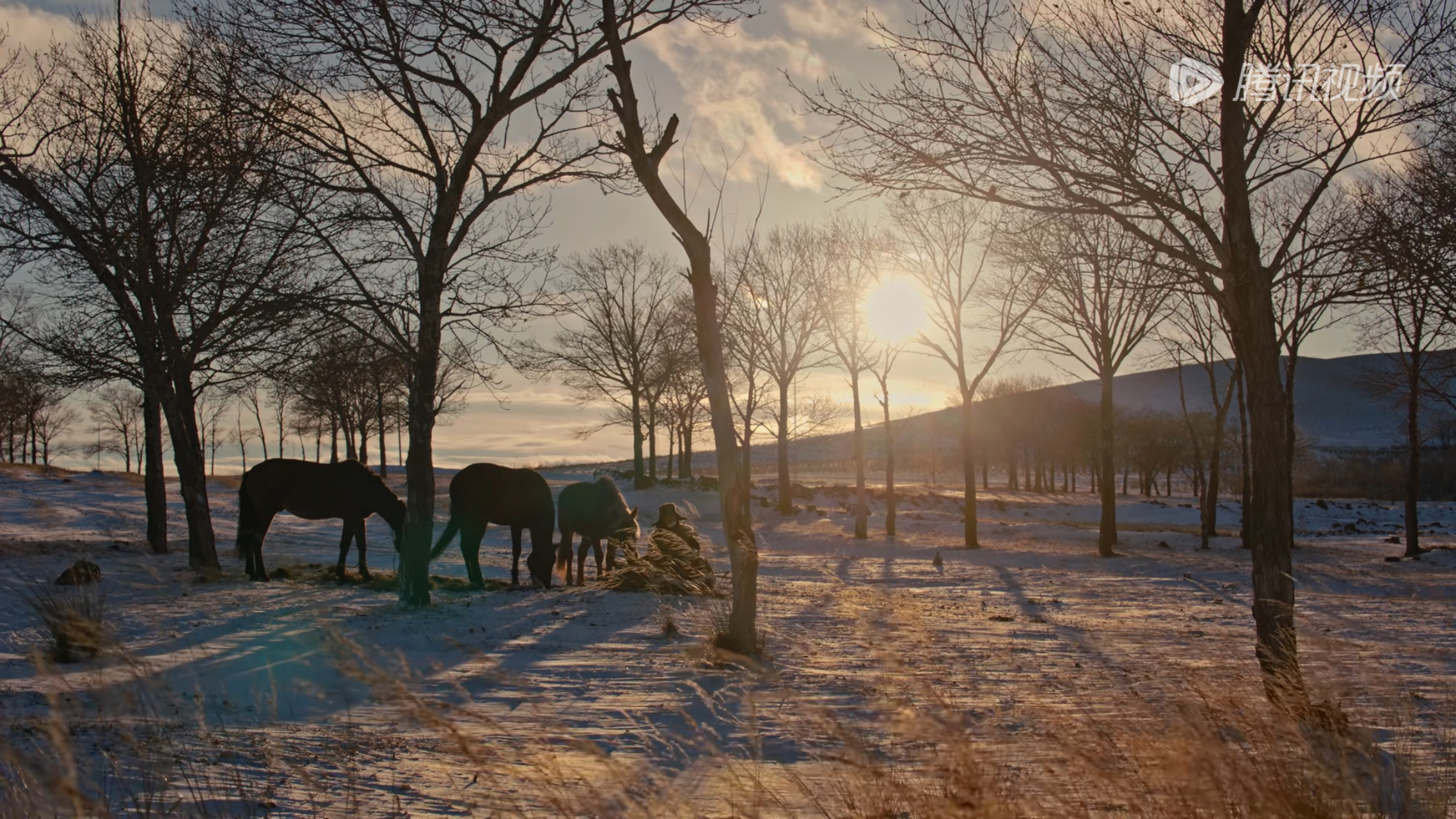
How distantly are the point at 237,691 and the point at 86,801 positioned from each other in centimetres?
310

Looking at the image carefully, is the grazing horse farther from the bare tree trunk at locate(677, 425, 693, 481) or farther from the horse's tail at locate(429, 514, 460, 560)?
the bare tree trunk at locate(677, 425, 693, 481)

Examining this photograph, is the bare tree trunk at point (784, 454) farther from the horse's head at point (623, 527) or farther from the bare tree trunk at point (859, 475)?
the horse's head at point (623, 527)

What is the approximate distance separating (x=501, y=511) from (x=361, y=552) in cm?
207

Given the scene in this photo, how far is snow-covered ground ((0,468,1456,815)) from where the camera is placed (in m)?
4.20

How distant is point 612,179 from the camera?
10.7m

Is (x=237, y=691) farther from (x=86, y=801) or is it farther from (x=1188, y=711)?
(x=1188, y=711)

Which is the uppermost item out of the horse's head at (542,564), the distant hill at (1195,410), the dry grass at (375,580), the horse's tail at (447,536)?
the distant hill at (1195,410)

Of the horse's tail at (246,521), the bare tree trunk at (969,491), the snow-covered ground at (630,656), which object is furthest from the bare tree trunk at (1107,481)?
the horse's tail at (246,521)

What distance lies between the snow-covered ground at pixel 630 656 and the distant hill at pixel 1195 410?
8132cm

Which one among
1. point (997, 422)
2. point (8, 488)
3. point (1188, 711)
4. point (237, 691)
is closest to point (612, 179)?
point (237, 691)

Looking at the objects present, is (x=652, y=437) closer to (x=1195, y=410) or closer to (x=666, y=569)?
(x=666, y=569)

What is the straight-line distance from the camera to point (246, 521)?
37.9 feet

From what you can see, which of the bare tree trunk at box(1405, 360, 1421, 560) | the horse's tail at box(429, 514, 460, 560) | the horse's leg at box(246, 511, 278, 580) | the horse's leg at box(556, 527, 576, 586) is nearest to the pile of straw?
the horse's leg at box(556, 527, 576, 586)

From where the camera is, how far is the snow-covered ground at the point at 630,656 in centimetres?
420
